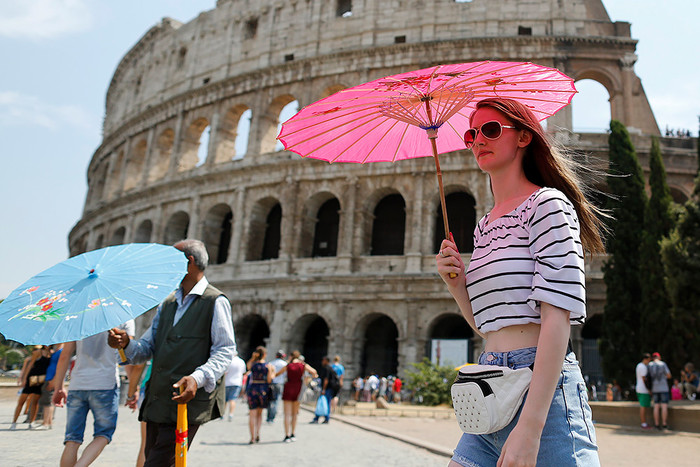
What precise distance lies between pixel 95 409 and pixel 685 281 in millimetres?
14347

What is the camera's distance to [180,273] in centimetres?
316

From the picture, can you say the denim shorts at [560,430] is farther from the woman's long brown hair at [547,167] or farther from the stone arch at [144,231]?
the stone arch at [144,231]

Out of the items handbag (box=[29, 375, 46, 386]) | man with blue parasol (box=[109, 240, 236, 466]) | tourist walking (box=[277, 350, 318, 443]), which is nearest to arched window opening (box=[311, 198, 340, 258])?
tourist walking (box=[277, 350, 318, 443])

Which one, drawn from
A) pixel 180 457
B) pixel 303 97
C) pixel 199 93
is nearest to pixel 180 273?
pixel 180 457

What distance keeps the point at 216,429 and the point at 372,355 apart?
437 inches

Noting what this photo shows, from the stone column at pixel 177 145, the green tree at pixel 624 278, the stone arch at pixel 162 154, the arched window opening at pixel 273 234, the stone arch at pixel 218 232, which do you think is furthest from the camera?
the stone arch at pixel 162 154

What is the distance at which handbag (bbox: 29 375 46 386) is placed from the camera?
26.4ft

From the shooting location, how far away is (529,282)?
1.83 meters

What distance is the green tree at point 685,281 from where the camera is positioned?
552 inches

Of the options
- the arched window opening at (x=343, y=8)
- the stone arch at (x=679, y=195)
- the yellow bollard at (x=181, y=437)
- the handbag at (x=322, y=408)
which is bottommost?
the handbag at (x=322, y=408)

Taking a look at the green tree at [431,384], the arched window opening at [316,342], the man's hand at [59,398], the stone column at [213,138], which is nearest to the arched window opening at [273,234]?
the arched window opening at [316,342]

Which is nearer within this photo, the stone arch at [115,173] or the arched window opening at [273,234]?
the arched window opening at [273,234]

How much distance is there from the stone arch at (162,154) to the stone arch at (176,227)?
2630 mm

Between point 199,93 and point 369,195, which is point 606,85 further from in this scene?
point 199,93
